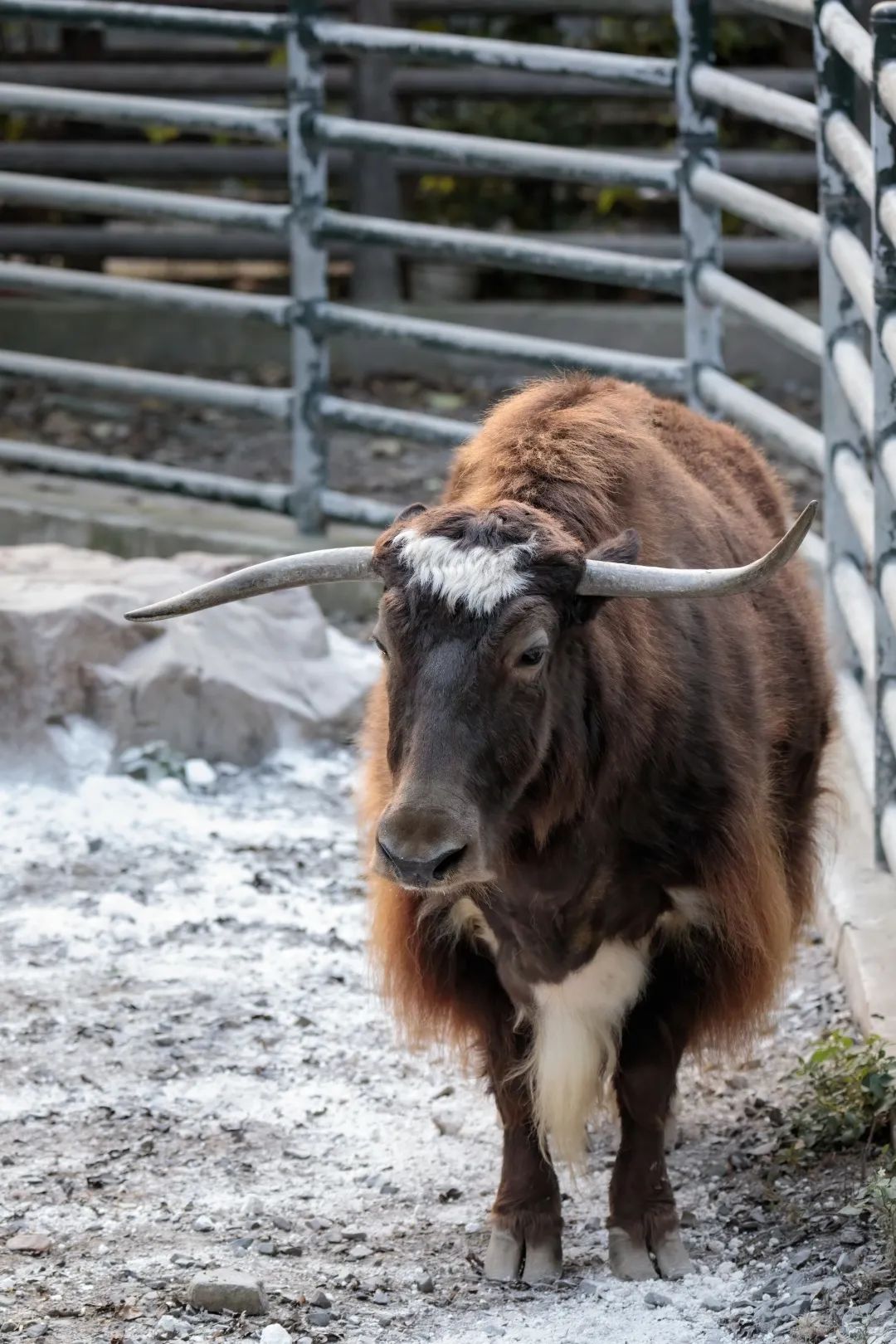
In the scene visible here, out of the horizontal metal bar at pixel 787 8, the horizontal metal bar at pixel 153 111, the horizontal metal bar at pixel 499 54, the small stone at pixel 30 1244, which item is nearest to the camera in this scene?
the small stone at pixel 30 1244

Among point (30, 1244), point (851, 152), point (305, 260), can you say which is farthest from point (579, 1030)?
point (305, 260)

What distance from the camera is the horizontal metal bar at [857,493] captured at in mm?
4523

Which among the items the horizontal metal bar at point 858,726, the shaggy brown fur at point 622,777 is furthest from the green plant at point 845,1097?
the horizontal metal bar at point 858,726

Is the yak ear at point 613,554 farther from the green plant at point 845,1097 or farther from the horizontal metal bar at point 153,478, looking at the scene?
the horizontal metal bar at point 153,478

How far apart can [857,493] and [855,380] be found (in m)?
0.28

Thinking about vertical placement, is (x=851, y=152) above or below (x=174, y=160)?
above

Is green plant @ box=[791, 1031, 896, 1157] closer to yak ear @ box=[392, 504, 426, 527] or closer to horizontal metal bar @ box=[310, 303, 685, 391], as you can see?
yak ear @ box=[392, 504, 426, 527]

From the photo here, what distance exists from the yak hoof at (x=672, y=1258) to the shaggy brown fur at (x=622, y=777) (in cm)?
3

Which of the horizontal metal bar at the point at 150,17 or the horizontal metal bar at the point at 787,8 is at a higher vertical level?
the horizontal metal bar at the point at 787,8

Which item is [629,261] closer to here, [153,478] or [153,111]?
[153,111]

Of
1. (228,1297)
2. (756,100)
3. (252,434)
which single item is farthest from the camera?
(252,434)

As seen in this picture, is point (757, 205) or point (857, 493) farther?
point (757, 205)

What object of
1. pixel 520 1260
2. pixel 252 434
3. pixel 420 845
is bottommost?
pixel 252 434

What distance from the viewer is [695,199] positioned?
6328mm
